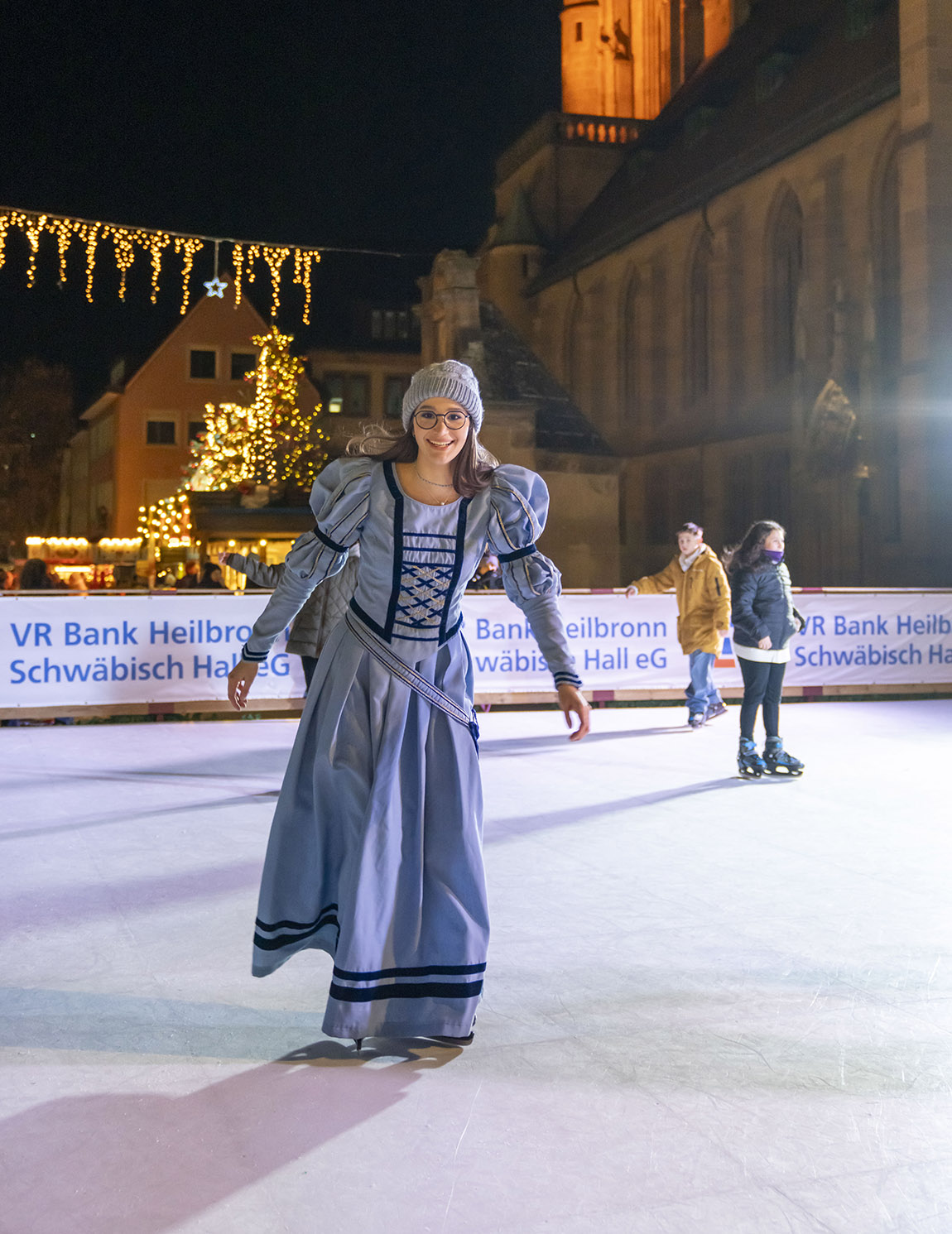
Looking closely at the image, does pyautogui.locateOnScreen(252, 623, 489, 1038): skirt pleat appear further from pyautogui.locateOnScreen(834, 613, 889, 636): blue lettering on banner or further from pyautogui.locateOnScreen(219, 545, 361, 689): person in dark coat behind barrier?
pyautogui.locateOnScreen(834, 613, 889, 636): blue lettering on banner

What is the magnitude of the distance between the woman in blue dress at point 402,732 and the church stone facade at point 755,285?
21572 mm

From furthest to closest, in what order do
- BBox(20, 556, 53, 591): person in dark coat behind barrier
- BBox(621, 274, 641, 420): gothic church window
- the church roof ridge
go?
BBox(621, 274, 641, 420): gothic church window, the church roof ridge, BBox(20, 556, 53, 591): person in dark coat behind barrier

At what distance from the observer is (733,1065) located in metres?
3.86

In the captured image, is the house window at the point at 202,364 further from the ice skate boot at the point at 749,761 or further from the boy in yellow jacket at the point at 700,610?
the ice skate boot at the point at 749,761

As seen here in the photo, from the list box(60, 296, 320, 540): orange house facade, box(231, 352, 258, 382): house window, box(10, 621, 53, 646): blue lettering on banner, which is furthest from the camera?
box(231, 352, 258, 382): house window

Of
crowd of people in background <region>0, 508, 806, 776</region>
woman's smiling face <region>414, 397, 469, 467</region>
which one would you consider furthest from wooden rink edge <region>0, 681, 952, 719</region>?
woman's smiling face <region>414, 397, 469, 467</region>

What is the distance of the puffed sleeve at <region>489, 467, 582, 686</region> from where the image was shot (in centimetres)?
432

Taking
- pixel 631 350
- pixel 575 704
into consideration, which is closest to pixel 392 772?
pixel 575 704

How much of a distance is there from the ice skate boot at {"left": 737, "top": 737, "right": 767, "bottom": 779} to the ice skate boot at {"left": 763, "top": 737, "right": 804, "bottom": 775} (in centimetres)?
8

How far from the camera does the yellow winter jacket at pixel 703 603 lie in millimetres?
13125

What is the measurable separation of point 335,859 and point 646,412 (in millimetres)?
40458

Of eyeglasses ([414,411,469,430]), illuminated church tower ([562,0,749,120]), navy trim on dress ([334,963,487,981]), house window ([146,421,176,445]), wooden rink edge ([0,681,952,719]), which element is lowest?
wooden rink edge ([0,681,952,719])

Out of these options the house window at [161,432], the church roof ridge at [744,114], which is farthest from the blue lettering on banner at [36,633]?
the house window at [161,432]

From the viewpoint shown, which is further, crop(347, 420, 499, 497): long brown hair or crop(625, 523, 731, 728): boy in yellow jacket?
crop(625, 523, 731, 728): boy in yellow jacket
